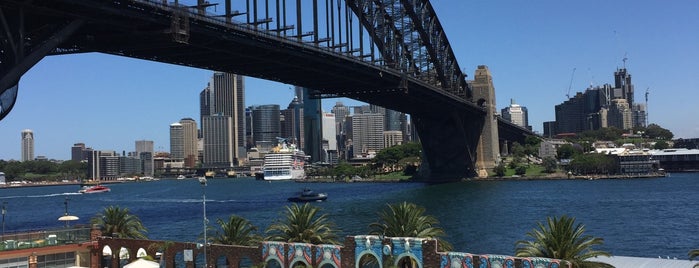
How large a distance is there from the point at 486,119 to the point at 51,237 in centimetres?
11715

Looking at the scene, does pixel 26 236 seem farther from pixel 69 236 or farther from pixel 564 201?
pixel 564 201

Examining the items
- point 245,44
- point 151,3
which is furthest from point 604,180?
point 151,3

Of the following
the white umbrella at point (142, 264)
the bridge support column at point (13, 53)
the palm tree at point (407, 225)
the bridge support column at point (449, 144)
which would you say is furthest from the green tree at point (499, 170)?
the white umbrella at point (142, 264)

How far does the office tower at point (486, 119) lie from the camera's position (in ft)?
463

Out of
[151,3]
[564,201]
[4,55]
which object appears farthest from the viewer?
[564,201]

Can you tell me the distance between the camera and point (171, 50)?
58406 mm

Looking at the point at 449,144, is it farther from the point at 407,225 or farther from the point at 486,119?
the point at 407,225

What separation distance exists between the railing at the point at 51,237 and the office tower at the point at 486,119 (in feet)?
374

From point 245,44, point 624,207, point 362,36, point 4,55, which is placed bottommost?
point 624,207

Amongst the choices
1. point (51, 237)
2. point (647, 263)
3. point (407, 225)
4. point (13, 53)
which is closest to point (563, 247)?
point (647, 263)

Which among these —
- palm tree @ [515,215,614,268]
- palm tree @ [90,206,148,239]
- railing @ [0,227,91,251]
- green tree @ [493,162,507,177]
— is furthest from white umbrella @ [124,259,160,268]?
green tree @ [493,162,507,177]

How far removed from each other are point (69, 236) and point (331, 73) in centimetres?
4729

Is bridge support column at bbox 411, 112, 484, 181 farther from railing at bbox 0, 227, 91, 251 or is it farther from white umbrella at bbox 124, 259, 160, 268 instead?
white umbrella at bbox 124, 259, 160, 268

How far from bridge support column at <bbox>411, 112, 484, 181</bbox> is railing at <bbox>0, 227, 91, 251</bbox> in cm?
10137
